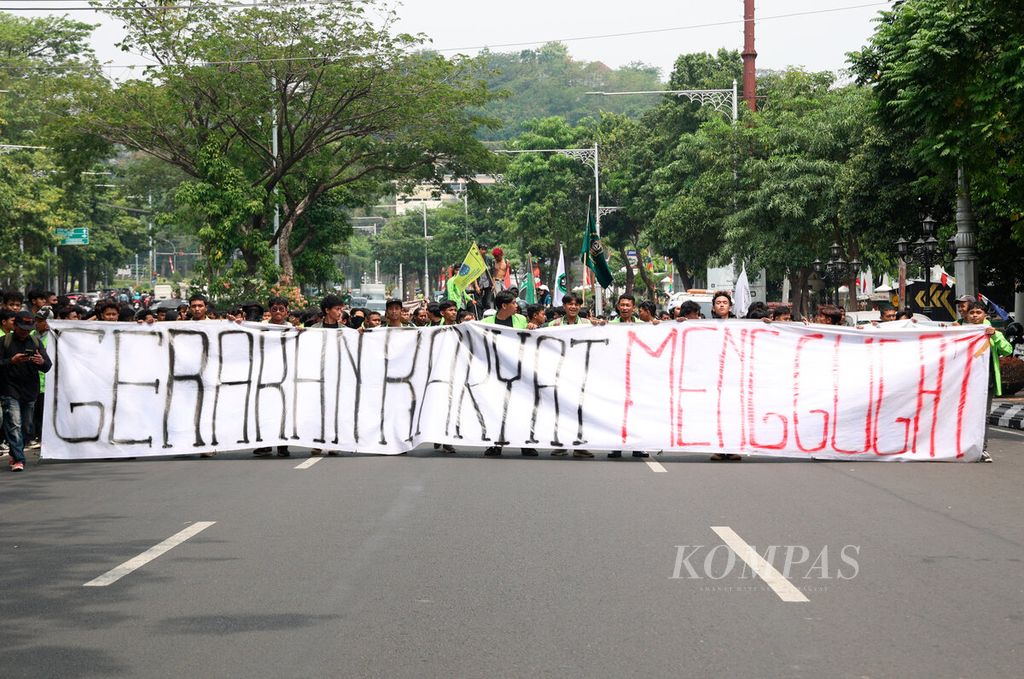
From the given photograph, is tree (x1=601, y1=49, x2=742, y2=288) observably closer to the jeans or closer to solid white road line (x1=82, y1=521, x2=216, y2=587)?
the jeans

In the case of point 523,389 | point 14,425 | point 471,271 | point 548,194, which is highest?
point 548,194

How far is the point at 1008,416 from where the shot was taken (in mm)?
19188

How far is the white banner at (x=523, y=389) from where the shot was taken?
44.3 feet

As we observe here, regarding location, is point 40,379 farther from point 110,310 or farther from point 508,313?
point 508,313

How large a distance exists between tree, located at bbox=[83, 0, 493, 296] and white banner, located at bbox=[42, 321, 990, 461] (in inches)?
898

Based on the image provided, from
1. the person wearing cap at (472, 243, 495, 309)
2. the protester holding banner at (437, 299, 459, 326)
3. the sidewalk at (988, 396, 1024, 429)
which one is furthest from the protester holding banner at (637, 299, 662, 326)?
the person wearing cap at (472, 243, 495, 309)

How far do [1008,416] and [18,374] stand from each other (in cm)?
1329

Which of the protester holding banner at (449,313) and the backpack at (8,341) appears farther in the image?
the protester holding banner at (449,313)

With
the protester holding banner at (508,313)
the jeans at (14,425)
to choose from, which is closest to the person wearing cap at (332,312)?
the protester holding banner at (508,313)

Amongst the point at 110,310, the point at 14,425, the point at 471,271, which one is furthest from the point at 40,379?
the point at 471,271

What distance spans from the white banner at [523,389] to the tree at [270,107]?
22.8 metres

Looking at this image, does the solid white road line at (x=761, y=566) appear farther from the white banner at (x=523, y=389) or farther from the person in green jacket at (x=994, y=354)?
the person in green jacket at (x=994, y=354)

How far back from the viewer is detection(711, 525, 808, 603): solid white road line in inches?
273

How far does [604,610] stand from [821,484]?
209 inches
